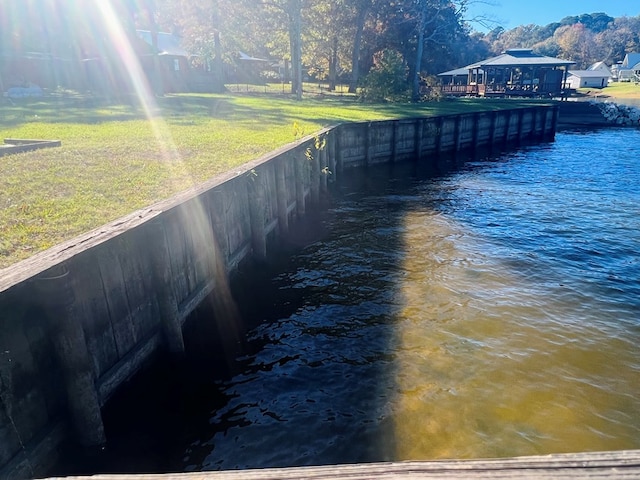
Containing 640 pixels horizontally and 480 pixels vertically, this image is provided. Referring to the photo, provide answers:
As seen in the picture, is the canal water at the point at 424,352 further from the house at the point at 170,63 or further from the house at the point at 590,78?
the house at the point at 590,78

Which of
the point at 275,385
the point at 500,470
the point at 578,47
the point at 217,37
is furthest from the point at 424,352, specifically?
the point at 578,47

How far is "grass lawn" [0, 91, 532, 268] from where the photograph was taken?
294 inches

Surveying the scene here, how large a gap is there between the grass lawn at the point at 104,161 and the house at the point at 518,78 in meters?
42.9

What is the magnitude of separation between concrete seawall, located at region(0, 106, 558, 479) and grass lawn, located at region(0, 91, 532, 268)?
0.93 metres

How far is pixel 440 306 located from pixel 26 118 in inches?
808

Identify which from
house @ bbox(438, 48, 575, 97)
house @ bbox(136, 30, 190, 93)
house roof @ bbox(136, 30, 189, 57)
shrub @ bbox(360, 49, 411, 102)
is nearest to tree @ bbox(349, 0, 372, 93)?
shrub @ bbox(360, 49, 411, 102)

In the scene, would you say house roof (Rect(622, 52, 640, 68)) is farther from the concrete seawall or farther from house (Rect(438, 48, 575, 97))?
the concrete seawall

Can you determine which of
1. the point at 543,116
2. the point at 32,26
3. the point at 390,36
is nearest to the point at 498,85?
the point at 390,36

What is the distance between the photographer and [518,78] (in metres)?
65.6

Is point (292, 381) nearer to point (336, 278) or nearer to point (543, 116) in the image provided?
point (336, 278)

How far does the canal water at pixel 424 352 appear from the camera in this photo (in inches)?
243

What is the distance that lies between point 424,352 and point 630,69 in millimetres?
167858

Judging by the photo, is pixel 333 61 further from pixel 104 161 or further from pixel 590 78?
pixel 590 78

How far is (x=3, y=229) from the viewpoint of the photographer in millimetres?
6922
